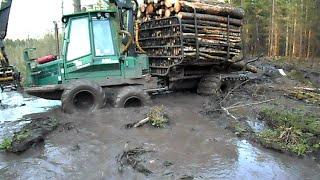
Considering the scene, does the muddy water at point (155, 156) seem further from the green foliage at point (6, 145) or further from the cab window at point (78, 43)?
the cab window at point (78, 43)

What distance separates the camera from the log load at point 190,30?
1081 cm

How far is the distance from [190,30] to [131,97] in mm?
2585

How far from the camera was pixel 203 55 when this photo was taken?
1112 cm

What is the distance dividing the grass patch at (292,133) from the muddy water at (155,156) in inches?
9.6

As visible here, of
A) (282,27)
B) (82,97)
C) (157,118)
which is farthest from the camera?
(282,27)

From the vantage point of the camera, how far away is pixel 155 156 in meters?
6.43

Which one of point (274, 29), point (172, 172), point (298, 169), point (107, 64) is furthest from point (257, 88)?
point (274, 29)

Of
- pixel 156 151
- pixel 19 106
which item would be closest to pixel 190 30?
pixel 156 151

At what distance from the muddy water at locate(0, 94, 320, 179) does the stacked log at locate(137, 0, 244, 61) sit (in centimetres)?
292

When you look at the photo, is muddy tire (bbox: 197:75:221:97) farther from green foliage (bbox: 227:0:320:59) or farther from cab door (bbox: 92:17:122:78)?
green foliage (bbox: 227:0:320:59)

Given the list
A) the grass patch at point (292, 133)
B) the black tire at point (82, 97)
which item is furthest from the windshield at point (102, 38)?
the grass patch at point (292, 133)

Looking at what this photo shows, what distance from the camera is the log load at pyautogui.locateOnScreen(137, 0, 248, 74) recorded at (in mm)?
10812

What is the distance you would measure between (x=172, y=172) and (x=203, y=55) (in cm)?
585

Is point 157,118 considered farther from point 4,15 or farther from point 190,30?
point 4,15
